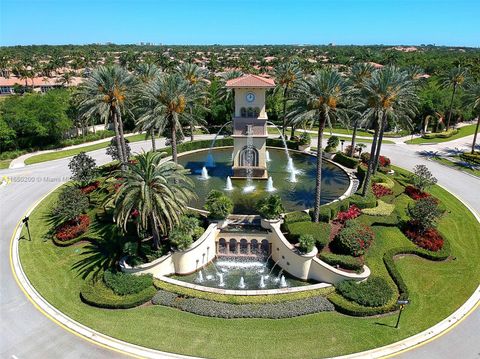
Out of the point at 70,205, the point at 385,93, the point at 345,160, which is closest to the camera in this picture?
the point at 385,93

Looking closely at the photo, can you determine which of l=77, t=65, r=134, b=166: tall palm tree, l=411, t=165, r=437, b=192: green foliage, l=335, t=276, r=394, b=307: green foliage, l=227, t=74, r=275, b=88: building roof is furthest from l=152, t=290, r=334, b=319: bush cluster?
l=227, t=74, r=275, b=88: building roof

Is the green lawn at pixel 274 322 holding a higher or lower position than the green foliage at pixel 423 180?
lower

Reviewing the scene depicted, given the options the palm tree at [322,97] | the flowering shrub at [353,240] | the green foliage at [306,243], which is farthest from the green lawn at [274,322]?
the palm tree at [322,97]

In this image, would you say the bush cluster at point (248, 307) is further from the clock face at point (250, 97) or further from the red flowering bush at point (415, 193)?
the clock face at point (250, 97)

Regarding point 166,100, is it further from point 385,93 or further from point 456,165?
point 456,165

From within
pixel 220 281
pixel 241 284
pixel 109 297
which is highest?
pixel 109 297

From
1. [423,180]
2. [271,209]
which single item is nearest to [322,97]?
[271,209]

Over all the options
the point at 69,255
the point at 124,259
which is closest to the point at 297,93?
the point at 124,259
